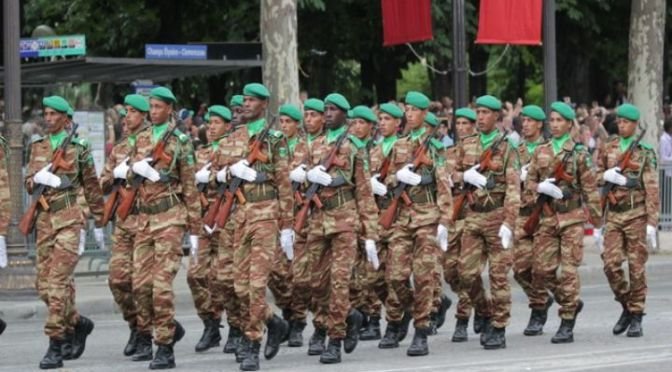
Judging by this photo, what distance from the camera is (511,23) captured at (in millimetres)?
23625

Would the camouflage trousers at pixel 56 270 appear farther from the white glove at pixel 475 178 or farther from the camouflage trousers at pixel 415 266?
the white glove at pixel 475 178

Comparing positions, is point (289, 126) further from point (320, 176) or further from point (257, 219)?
point (257, 219)

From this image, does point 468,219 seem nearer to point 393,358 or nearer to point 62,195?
point 393,358

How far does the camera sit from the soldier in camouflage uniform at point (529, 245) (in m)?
16.2

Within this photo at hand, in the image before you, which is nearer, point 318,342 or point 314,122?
point 318,342

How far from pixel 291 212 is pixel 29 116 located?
1587cm

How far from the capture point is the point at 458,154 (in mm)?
16172

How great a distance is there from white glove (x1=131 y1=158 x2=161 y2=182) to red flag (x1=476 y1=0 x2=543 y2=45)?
32.5 ft

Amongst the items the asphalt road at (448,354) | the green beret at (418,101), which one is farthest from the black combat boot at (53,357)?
the green beret at (418,101)

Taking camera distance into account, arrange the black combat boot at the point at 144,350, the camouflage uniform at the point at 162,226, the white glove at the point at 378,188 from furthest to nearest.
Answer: the white glove at the point at 378,188, the black combat boot at the point at 144,350, the camouflage uniform at the point at 162,226

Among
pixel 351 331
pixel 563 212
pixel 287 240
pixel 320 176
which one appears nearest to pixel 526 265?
pixel 563 212

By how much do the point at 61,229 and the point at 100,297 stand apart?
18.6 feet

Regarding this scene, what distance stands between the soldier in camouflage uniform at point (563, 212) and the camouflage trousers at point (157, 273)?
3.30m

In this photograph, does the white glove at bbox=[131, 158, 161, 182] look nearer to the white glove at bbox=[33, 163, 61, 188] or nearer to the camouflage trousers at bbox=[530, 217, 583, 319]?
the white glove at bbox=[33, 163, 61, 188]
